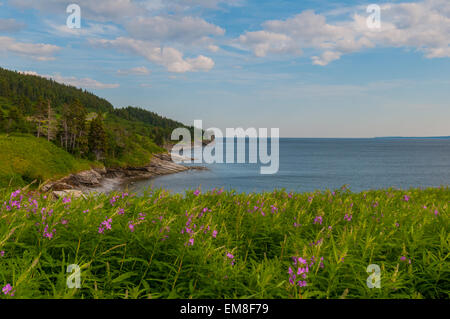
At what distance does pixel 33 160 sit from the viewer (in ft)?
213

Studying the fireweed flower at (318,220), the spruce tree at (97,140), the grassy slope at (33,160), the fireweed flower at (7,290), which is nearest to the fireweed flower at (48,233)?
the fireweed flower at (7,290)

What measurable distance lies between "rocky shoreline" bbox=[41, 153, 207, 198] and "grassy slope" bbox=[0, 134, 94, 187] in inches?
94.0

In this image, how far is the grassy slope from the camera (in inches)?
2315

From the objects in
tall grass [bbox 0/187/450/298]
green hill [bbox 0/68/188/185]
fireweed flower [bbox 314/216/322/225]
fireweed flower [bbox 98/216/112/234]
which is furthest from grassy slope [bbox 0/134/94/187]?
fireweed flower [bbox 314/216/322/225]

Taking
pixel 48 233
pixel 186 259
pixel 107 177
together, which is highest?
pixel 48 233

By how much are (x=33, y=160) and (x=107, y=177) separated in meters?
19.5

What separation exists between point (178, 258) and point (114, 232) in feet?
4.43

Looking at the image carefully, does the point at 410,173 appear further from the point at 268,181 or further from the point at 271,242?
the point at 271,242

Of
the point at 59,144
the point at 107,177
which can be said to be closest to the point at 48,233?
the point at 107,177

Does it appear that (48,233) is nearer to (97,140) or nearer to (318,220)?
(318,220)

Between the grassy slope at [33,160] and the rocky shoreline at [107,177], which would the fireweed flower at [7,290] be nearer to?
the rocky shoreline at [107,177]

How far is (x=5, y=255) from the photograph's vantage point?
3.97 meters

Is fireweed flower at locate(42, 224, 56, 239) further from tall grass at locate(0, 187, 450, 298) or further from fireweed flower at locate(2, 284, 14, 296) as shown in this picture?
fireweed flower at locate(2, 284, 14, 296)

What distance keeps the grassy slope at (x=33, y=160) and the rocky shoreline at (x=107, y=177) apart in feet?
7.84
